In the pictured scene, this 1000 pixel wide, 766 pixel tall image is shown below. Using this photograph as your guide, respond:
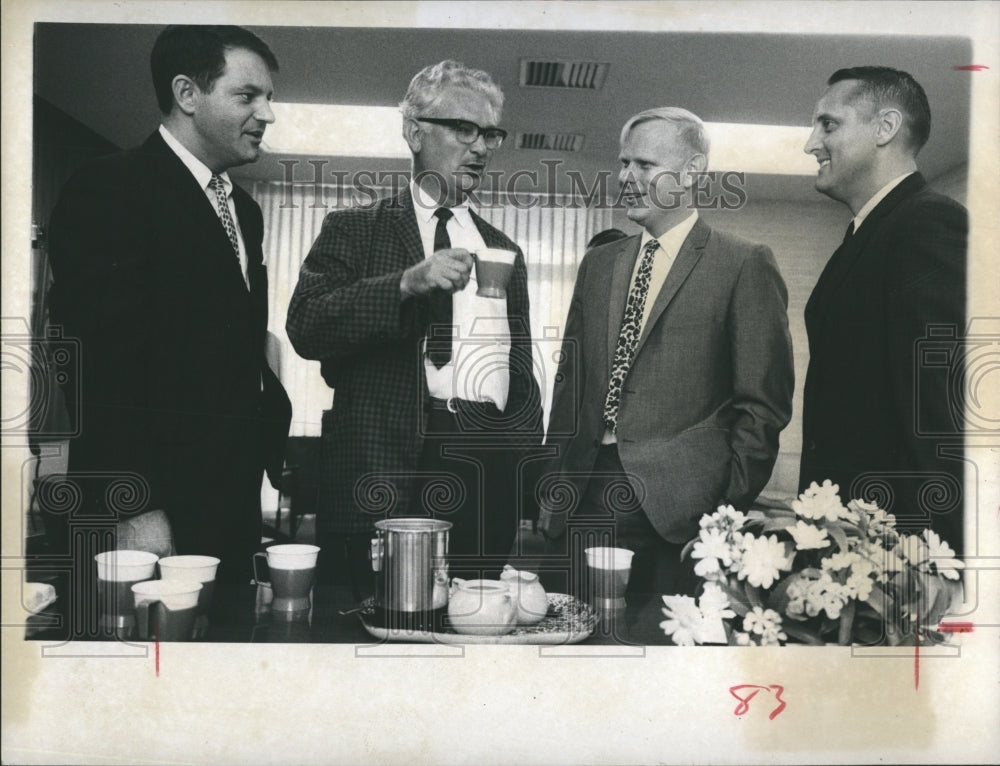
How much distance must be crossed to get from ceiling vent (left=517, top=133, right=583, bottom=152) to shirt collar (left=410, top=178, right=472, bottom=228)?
242 millimetres

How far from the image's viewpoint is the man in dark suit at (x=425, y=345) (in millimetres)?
2717

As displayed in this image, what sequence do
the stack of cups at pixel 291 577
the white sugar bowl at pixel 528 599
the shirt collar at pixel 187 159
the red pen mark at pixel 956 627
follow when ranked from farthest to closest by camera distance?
1. the red pen mark at pixel 956 627
2. the shirt collar at pixel 187 159
3. the stack of cups at pixel 291 577
4. the white sugar bowl at pixel 528 599

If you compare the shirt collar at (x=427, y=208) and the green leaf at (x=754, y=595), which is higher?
the shirt collar at (x=427, y=208)

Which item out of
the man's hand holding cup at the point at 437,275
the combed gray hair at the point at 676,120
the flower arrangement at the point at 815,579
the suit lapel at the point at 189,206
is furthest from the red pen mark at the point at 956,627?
the suit lapel at the point at 189,206

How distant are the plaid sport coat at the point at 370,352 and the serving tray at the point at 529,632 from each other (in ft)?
1.06

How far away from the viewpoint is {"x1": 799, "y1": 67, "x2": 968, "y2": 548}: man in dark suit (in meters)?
2.75

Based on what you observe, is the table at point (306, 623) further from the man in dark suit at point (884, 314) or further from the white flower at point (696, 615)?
the man in dark suit at point (884, 314)

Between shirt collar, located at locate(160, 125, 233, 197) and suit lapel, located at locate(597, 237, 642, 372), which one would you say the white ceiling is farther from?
suit lapel, located at locate(597, 237, 642, 372)

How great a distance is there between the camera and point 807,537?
2.67 meters

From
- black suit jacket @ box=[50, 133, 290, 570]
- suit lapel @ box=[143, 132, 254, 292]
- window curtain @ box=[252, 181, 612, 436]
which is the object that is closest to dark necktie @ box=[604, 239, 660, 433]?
window curtain @ box=[252, 181, 612, 436]

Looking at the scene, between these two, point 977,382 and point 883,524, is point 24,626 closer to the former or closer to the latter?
point 883,524

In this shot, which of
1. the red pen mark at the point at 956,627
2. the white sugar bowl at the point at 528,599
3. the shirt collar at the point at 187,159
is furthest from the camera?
the red pen mark at the point at 956,627

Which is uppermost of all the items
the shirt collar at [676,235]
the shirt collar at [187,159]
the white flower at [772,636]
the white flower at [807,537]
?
the shirt collar at [187,159]

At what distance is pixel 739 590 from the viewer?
108 inches
